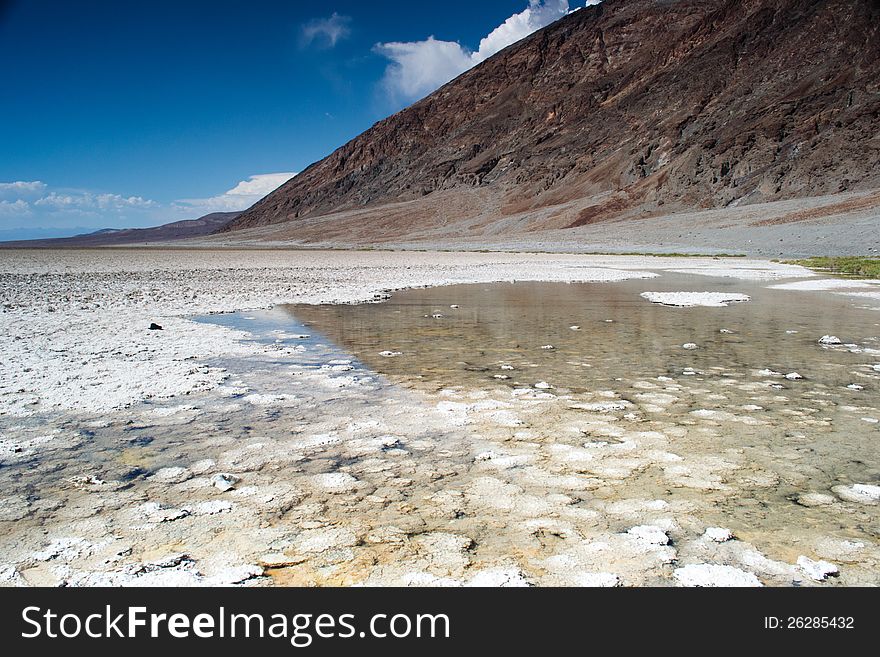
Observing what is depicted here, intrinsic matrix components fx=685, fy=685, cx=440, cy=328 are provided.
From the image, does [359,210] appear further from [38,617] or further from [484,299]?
[38,617]

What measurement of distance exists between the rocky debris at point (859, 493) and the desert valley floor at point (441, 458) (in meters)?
0.02

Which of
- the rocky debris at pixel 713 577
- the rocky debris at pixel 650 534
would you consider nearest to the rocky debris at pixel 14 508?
the rocky debris at pixel 650 534

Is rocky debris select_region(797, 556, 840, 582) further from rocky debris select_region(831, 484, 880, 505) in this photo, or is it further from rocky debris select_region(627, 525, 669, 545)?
rocky debris select_region(831, 484, 880, 505)

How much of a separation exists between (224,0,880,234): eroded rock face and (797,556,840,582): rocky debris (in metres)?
72.8

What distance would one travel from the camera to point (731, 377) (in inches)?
253

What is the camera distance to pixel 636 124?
3903 inches

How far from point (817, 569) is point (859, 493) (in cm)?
104

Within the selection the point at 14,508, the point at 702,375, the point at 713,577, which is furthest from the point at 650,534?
the point at 702,375

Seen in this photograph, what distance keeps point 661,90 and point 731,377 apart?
104883 millimetres

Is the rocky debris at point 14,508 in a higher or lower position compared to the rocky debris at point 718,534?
higher

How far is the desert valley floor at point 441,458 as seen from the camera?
2.85 meters

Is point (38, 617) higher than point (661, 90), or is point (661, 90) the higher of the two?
point (661, 90)

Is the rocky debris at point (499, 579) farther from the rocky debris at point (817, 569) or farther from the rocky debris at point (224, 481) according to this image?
the rocky debris at point (224, 481)

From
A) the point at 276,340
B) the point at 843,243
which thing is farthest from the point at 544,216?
the point at 276,340
